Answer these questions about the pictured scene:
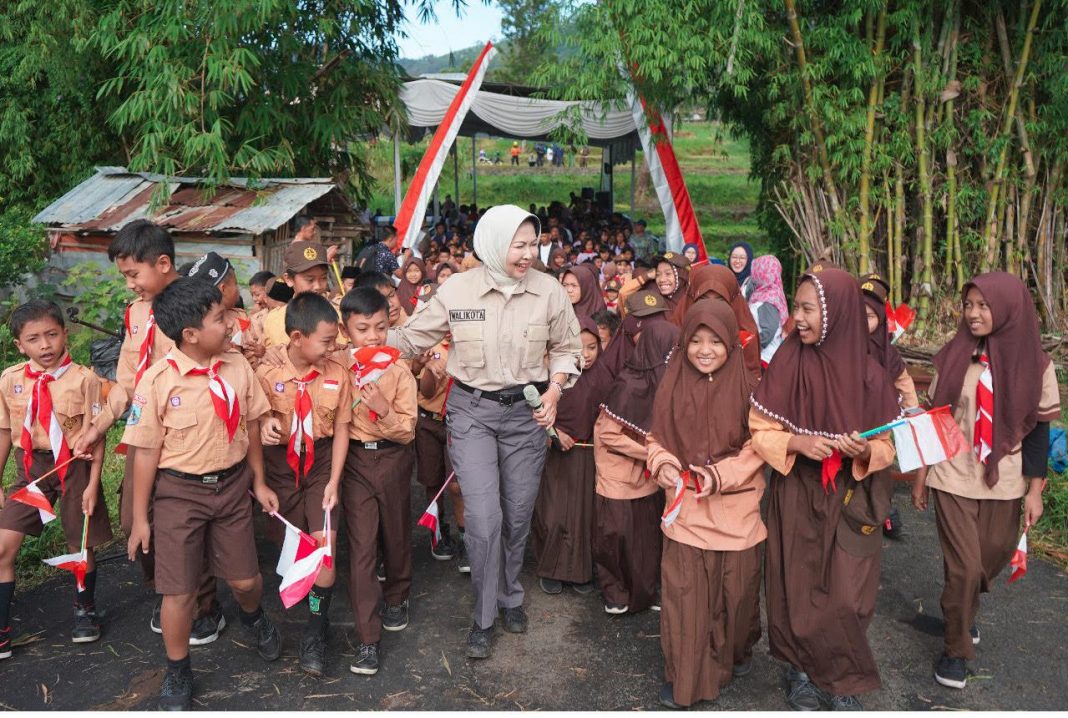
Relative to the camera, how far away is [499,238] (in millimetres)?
3971

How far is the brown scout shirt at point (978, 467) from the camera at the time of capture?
152 inches

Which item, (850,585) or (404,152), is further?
(404,152)

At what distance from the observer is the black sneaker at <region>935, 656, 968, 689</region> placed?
12.4 ft

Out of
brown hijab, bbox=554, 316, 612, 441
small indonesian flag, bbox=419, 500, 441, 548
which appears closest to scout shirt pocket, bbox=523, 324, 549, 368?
brown hijab, bbox=554, 316, 612, 441

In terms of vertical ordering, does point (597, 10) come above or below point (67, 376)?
above

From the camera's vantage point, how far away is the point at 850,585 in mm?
3549

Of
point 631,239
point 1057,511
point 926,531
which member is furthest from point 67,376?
point 631,239

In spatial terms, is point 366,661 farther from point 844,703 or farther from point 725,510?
point 844,703

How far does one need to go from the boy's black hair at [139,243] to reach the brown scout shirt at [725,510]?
2.46m

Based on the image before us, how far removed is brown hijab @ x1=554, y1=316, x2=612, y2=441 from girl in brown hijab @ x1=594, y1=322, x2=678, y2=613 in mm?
266

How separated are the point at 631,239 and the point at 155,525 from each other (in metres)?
13.0

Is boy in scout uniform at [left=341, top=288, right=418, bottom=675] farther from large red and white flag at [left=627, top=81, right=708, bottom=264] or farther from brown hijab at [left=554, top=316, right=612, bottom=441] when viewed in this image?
large red and white flag at [left=627, top=81, right=708, bottom=264]

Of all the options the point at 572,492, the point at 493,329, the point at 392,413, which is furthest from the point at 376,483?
the point at 572,492

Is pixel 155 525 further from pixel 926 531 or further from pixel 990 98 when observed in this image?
pixel 990 98
